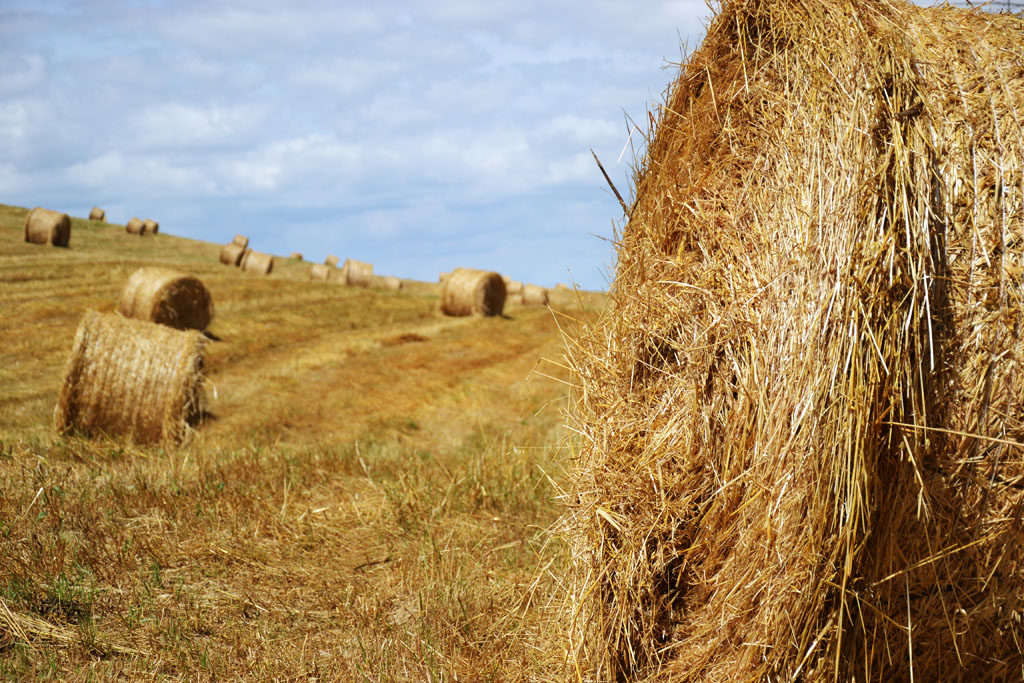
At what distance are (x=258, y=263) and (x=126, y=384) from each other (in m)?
21.1

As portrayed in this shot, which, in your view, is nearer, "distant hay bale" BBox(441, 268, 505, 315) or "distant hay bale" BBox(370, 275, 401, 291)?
"distant hay bale" BBox(441, 268, 505, 315)

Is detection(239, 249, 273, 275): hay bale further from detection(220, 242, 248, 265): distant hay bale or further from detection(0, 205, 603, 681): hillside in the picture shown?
detection(0, 205, 603, 681): hillside

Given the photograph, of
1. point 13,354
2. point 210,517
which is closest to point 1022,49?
point 210,517

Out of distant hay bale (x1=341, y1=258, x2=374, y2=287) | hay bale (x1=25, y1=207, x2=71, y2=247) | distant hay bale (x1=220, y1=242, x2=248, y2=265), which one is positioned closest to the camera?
hay bale (x1=25, y1=207, x2=71, y2=247)

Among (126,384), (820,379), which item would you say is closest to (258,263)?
(126,384)

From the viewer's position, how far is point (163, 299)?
14.7 meters

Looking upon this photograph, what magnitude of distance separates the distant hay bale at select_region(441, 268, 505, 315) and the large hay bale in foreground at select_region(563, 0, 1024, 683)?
16.3m

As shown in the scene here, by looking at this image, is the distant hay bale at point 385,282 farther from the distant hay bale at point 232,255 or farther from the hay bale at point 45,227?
the hay bale at point 45,227

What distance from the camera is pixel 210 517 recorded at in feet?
18.6

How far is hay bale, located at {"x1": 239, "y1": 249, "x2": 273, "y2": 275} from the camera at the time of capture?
94.7ft

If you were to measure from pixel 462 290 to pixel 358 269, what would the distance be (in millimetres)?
8827

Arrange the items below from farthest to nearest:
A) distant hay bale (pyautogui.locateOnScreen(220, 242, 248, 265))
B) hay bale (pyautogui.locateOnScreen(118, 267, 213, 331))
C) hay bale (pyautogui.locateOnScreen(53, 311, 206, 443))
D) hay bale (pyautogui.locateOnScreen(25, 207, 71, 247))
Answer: distant hay bale (pyautogui.locateOnScreen(220, 242, 248, 265)) → hay bale (pyautogui.locateOnScreen(25, 207, 71, 247)) → hay bale (pyautogui.locateOnScreen(118, 267, 213, 331)) → hay bale (pyautogui.locateOnScreen(53, 311, 206, 443))

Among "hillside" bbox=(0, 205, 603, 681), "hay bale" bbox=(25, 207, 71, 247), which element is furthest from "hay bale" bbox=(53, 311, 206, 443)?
"hay bale" bbox=(25, 207, 71, 247)

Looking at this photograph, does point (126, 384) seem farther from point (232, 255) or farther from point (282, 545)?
point (232, 255)
